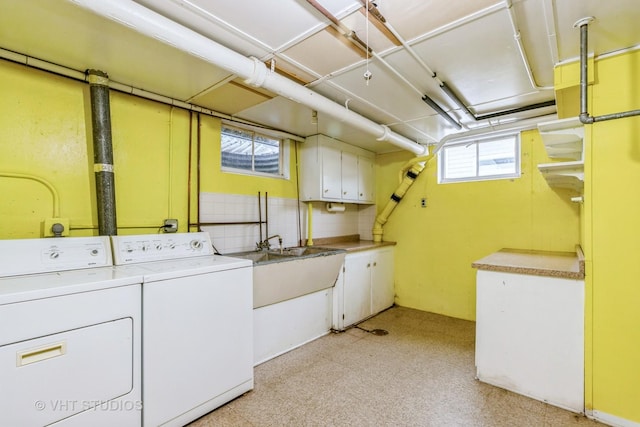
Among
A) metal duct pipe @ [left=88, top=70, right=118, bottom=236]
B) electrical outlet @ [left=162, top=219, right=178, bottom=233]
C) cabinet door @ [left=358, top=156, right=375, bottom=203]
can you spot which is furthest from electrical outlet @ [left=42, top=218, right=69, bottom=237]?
cabinet door @ [left=358, top=156, right=375, bottom=203]

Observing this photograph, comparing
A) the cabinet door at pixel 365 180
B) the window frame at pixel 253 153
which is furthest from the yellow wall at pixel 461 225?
the window frame at pixel 253 153

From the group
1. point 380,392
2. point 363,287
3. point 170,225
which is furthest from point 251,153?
point 380,392

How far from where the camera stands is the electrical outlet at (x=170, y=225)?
242 cm

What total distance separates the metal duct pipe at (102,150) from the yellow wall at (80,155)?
192mm

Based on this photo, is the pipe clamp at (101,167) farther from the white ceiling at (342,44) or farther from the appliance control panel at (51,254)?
the white ceiling at (342,44)

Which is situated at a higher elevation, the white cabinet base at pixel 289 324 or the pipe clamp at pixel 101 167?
the pipe clamp at pixel 101 167

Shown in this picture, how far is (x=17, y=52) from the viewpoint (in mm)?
1796

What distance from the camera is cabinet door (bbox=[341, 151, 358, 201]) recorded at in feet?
12.6

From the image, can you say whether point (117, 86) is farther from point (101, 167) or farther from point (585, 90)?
point (585, 90)

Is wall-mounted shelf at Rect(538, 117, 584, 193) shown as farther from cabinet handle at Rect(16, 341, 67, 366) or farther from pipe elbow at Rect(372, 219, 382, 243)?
cabinet handle at Rect(16, 341, 67, 366)

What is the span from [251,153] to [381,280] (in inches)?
90.9

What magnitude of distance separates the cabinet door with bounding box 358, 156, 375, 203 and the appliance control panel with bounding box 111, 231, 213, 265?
234 centimetres

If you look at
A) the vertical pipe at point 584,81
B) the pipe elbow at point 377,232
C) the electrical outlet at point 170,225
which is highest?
the vertical pipe at point 584,81

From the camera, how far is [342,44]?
5.85ft
